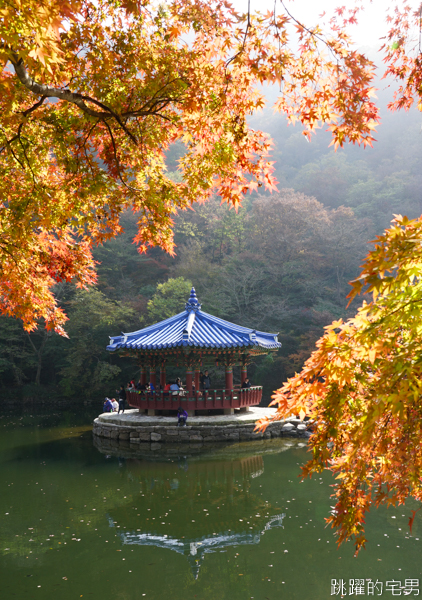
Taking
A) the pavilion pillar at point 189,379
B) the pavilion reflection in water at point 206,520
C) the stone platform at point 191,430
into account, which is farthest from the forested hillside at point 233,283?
the pavilion reflection in water at point 206,520

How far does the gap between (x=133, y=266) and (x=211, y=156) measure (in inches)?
961

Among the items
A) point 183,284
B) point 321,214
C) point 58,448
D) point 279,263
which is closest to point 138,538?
point 58,448

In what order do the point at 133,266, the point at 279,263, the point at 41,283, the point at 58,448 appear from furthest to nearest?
the point at 133,266 < the point at 279,263 < the point at 58,448 < the point at 41,283

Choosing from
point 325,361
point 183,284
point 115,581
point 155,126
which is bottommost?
point 115,581

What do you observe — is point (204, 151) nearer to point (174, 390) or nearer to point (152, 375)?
point (174, 390)

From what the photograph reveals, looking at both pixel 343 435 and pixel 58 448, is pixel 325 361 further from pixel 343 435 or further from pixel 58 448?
pixel 58 448

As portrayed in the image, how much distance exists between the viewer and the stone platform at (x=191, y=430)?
11.2 meters

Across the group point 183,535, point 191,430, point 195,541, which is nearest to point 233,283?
point 191,430

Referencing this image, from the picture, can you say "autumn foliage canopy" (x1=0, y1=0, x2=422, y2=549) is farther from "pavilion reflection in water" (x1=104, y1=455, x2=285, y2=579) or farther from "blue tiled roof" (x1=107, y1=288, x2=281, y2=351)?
"blue tiled roof" (x1=107, y1=288, x2=281, y2=351)

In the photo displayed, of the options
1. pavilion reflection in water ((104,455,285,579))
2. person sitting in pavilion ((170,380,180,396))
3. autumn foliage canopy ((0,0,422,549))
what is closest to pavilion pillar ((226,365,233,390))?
person sitting in pavilion ((170,380,180,396))

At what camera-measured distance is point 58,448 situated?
10828 mm

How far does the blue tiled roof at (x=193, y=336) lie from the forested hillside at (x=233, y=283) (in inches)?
247

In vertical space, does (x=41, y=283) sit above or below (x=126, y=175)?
below

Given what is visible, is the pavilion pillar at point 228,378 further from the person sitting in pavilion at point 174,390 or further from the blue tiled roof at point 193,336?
the person sitting in pavilion at point 174,390
